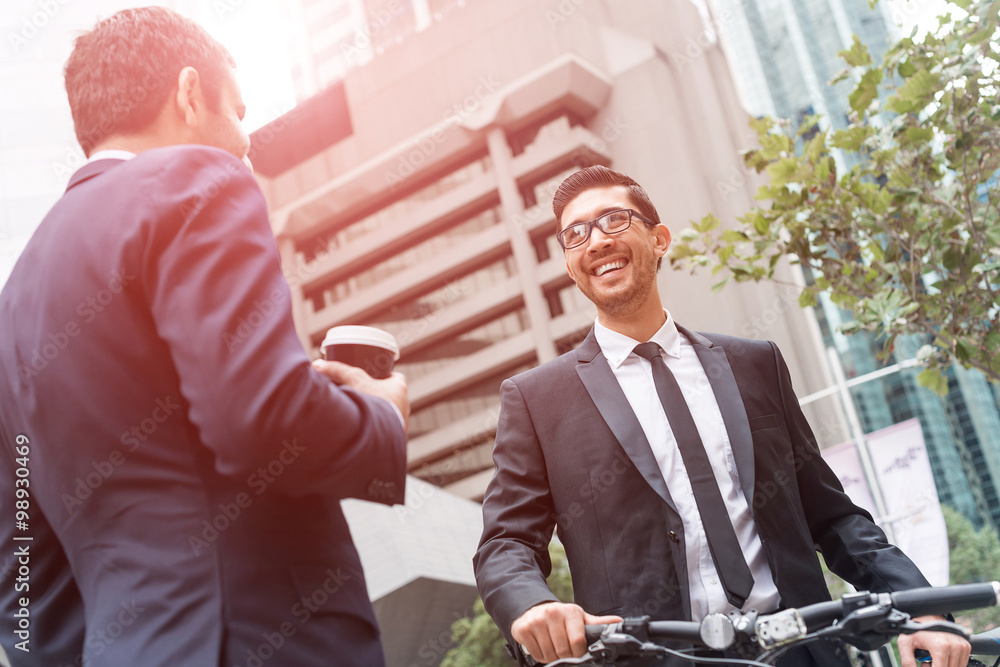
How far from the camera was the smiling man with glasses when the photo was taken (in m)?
2.13

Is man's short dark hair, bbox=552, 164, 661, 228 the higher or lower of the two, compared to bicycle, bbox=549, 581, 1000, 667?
higher

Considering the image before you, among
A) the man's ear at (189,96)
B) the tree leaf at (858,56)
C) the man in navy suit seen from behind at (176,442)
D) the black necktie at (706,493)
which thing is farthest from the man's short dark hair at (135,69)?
the tree leaf at (858,56)

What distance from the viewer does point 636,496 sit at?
2.23 meters

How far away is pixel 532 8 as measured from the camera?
44.7 m

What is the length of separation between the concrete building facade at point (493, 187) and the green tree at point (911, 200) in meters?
33.7

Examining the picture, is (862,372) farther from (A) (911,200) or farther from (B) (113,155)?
(B) (113,155)

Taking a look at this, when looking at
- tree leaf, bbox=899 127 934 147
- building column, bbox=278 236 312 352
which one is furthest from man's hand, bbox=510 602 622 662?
building column, bbox=278 236 312 352

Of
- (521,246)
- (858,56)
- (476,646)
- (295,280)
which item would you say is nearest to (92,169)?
(858,56)

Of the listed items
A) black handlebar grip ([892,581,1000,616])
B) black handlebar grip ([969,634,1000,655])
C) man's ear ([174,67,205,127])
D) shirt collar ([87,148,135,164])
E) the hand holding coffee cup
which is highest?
man's ear ([174,67,205,127])

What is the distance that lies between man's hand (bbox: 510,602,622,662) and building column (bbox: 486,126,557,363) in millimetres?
37628

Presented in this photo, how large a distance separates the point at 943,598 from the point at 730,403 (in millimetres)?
949

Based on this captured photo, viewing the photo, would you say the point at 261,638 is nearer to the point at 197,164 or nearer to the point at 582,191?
the point at 197,164

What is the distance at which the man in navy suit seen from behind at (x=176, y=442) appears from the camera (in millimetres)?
1142

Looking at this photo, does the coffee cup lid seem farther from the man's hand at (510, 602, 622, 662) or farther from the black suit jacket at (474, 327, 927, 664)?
the black suit jacket at (474, 327, 927, 664)
